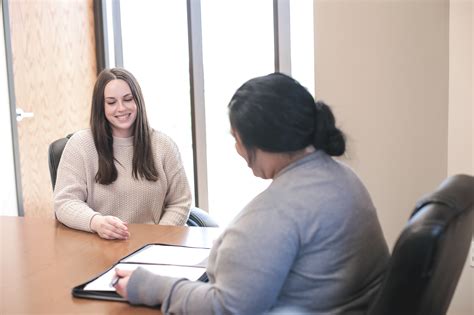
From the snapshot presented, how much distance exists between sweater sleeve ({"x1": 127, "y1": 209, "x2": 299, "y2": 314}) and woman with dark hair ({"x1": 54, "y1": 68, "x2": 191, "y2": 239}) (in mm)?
990

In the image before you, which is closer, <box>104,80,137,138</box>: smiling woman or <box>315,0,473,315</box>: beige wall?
<box>104,80,137,138</box>: smiling woman

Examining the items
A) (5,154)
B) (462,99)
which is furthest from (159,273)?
(5,154)

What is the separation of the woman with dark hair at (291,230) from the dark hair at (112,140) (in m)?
0.95

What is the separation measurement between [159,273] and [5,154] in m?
2.46

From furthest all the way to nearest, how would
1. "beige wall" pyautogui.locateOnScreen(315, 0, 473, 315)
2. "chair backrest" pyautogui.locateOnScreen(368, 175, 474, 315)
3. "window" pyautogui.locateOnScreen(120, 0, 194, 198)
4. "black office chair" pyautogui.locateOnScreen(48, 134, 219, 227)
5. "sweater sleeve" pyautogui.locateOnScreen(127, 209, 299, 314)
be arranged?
"window" pyautogui.locateOnScreen(120, 0, 194, 198) → "beige wall" pyautogui.locateOnScreen(315, 0, 473, 315) → "black office chair" pyautogui.locateOnScreen(48, 134, 219, 227) → "sweater sleeve" pyautogui.locateOnScreen(127, 209, 299, 314) → "chair backrest" pyautogui.locateOnScreen(368, 175, 474, 315)

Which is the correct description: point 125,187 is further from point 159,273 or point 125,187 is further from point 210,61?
point 210,61

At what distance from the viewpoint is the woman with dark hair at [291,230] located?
932 mm

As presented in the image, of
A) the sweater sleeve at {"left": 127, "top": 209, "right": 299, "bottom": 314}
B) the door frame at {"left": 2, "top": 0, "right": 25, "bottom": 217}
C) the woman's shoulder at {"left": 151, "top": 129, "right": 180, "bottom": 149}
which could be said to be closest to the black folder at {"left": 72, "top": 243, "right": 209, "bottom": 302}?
the sweater sleeve at {"left": 127, "top": 209, "right": 299, "bottom": 314}

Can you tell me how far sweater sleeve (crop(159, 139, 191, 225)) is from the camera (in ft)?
6.63

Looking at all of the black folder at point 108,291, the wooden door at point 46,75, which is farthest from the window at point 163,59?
the black folder at point 108,291

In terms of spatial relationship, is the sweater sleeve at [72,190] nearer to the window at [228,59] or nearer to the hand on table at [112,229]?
the hand on table at [112,229]

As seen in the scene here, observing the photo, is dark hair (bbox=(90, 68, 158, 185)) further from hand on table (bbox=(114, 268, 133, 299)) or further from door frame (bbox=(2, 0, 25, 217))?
door frame (bbox=(2, 0, 25, 217))

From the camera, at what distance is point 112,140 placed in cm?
204

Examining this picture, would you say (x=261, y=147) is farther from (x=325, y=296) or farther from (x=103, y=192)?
(x=103, y=192)
